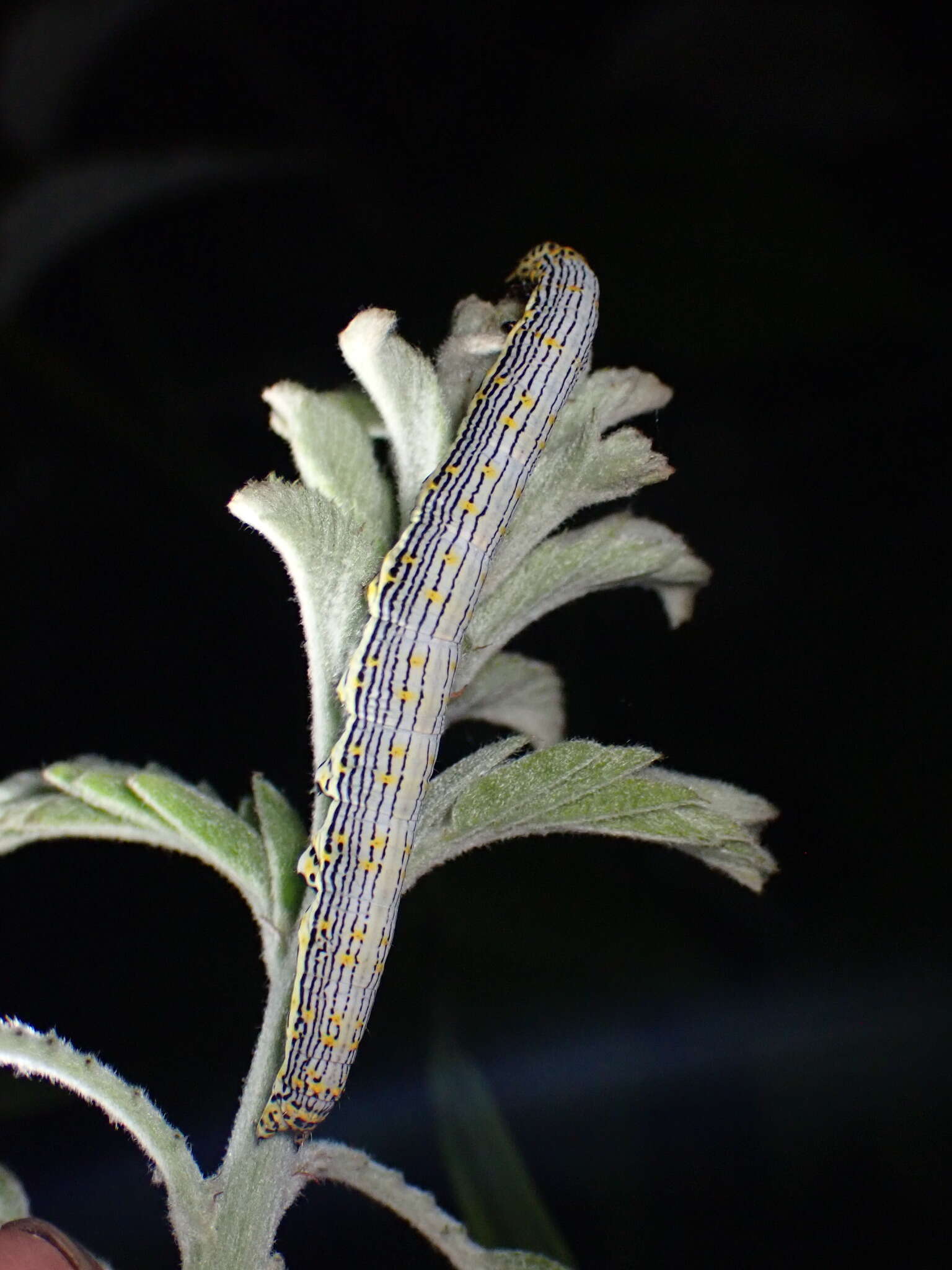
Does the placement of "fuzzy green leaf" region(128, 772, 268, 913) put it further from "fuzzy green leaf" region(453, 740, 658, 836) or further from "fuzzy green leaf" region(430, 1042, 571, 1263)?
"fuzzy green leaf" region(430, 1042, 571, 1263)

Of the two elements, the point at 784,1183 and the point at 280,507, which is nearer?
the point at 280,507

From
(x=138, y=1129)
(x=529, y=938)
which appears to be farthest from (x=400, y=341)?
(x=529, y=938)

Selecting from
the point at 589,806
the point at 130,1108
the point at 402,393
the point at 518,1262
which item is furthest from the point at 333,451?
the point at 518,1262

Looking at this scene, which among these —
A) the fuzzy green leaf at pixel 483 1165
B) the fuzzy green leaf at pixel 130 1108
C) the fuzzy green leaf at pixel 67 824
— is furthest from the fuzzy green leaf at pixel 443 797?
the fuzzy green leaf at pixel 483 1165

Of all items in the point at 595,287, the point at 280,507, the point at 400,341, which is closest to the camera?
the point at 280,507

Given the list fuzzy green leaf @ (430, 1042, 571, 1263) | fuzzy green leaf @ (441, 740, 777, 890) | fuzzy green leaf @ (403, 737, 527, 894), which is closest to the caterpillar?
fuzzy green leaf @ (403, 737, 527, 894)

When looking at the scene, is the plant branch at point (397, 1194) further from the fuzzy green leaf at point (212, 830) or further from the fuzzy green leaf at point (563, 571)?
the fuzzy green leaf at point (563, 571)

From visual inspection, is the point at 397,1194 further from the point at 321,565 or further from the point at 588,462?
the point at 588,462

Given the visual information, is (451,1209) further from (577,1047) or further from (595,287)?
(595,287)
